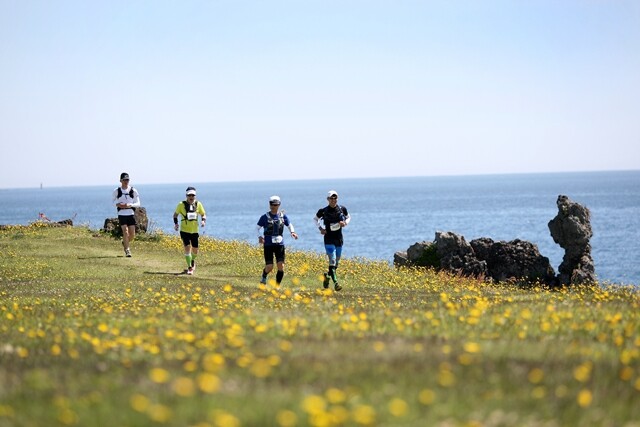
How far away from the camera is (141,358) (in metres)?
8.49

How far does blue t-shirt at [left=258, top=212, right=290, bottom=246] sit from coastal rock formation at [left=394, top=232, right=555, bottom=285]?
18.4 metres

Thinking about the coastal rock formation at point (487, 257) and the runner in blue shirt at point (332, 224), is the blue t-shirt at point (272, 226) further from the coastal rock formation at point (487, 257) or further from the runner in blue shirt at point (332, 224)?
the coastal rock formation at point (487, 257)

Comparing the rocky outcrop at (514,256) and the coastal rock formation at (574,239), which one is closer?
the rocky outcrop at (514,256)

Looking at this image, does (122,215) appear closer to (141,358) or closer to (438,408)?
(141,358)

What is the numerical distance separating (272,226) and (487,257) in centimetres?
2251

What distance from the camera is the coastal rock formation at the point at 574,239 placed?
41719mm

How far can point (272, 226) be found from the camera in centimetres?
2155

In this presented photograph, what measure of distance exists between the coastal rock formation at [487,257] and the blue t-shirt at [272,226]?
60.2 feet

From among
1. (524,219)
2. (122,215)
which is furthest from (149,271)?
(524,219)

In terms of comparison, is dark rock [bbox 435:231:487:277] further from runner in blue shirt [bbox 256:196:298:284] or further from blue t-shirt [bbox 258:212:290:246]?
blue t-shirt [bbox 258:212:290:246]

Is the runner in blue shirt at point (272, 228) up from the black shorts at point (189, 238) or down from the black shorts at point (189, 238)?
up

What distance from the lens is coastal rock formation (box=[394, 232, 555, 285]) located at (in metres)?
38.4

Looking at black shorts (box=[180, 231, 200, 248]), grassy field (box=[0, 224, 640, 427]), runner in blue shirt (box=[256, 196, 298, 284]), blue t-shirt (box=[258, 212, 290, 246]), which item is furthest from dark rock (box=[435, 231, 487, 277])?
grassy field (box=[0, 224, 640, 427])

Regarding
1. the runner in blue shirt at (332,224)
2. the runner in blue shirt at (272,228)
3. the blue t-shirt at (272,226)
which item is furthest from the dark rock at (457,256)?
the blue t-shirt at (272,226)
